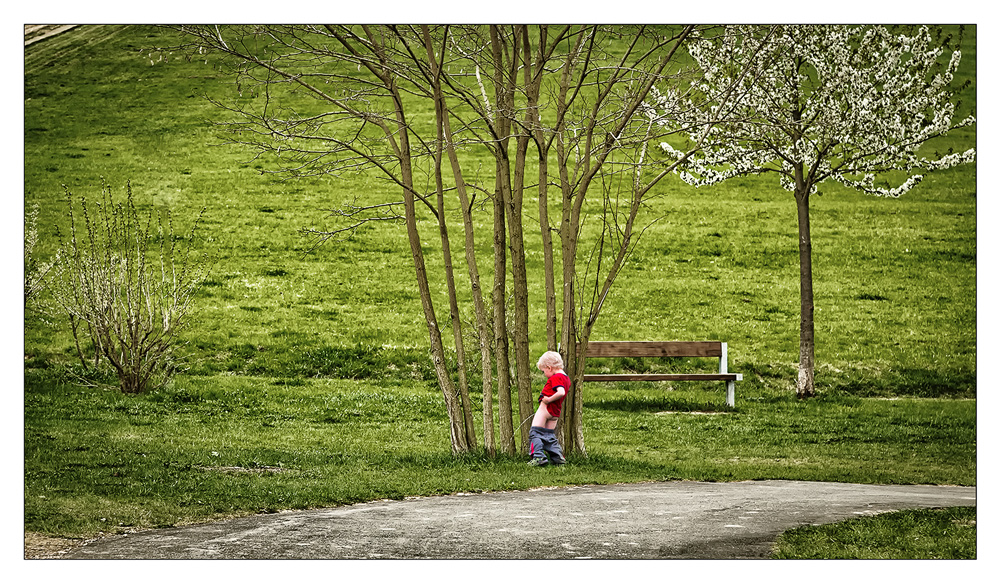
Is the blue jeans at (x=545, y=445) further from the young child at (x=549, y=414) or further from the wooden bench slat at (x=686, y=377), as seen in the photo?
the wooden bench slat at (x=686, y=377)

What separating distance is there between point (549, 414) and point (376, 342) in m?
6.31

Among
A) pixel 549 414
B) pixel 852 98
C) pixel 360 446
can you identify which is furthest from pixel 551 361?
pixel 852 98

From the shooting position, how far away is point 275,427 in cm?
916

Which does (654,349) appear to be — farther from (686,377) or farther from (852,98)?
(852,98)

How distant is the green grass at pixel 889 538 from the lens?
4.69m

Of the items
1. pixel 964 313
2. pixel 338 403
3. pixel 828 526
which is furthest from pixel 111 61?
pixel 964 313

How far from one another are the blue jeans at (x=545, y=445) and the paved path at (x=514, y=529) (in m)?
0.71

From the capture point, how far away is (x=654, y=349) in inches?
436

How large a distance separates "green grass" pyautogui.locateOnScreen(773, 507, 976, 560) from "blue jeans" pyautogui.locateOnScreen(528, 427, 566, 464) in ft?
6.30

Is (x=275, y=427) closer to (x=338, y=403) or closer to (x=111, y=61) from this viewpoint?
(x=338, y=403)

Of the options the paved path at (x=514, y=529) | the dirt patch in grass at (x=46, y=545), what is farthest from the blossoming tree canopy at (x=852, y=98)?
the dirt patch in grass at (x=46, y=545)

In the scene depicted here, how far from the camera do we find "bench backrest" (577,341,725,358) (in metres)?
10.8

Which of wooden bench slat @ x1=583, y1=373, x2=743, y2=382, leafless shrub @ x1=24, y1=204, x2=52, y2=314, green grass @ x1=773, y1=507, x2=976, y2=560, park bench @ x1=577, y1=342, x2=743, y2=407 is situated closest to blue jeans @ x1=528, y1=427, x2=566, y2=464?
green grass @ x1=773, y1=507, x2=976, y2=560

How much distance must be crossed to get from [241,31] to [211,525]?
3.09m
